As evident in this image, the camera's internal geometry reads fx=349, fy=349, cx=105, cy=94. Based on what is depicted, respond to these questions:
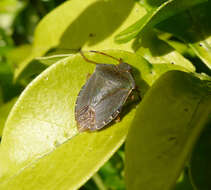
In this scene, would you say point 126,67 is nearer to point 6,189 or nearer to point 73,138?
point 73,138

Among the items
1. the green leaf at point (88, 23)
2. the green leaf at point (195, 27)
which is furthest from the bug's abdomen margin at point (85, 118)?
the green leaf at point (195, 27)

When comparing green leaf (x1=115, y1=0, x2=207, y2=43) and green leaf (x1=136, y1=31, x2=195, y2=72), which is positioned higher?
green leaf (x1=115, y1=0, x2=207, y2=43)

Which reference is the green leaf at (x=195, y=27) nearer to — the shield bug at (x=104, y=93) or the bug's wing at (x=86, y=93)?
the shield bug at (x=104, y=93)

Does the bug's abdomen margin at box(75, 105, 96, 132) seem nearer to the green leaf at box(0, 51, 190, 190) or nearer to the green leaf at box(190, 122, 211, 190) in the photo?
the green leaf at box(0, 51, 190, 190)

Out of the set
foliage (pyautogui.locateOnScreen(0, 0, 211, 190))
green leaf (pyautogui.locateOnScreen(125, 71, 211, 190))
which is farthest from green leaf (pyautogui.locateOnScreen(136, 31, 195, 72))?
green leaf (pyautogui.locateOnScreen(125, 71, 211, 190))

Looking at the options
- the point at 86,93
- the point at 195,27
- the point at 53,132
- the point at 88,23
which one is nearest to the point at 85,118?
the point at 53,132

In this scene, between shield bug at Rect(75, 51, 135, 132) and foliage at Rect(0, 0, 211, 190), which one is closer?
foliage at Rect(0, 0, 211, 190)

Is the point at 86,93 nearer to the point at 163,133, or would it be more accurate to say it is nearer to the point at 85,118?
the point at 85,118

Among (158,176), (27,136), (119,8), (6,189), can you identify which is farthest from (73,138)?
(119,8)
